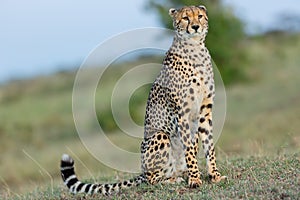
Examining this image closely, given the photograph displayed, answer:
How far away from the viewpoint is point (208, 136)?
586 cm

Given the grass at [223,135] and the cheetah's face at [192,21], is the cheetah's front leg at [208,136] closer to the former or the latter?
the grass at [223,135]

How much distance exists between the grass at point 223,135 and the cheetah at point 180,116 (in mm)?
219

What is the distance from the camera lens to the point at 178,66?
19.0 ft

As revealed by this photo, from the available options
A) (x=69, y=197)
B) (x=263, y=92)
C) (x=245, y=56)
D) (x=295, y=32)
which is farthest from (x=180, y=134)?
(x=295, y=32)

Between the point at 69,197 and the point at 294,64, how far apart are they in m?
16.8

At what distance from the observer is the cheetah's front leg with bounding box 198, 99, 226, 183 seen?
5.79 meters

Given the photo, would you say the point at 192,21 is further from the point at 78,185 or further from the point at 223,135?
Answer: the point at 223,135

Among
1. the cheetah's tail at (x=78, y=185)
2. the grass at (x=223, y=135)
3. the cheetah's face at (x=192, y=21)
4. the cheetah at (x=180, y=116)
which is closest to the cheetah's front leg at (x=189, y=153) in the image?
the cheetah at (x=180, y=116)

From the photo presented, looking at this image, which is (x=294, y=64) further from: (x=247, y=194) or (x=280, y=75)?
(x=247, y=194)

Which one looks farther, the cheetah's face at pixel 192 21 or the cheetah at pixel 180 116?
the cheetah at pixel 180 116

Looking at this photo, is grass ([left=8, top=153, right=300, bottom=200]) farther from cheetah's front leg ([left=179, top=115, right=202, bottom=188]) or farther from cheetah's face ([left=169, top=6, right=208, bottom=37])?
cheetah's face ([left=169, top=6, right=208, bottom=37])

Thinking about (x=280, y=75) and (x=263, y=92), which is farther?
(x=280, y=75)

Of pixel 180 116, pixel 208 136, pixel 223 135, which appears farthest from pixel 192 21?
pixel 223 135

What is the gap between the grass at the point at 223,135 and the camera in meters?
5.73
